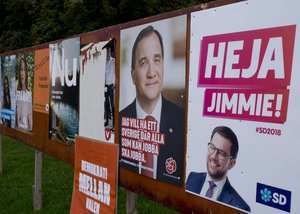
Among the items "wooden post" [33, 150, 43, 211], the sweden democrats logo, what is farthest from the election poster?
"wooden post" [33, 150, 43, 211]

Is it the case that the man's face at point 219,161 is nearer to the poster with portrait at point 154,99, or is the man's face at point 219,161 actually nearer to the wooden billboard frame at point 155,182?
the wooden billboard frame at point 155,182

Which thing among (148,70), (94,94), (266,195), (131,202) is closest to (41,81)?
(94,94)

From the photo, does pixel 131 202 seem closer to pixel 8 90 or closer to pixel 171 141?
pixel 171 141

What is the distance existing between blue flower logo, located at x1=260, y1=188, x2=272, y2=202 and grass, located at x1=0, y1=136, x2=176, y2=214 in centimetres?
356

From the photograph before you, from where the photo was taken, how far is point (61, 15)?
880 inches

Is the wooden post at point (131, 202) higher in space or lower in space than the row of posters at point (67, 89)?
lower

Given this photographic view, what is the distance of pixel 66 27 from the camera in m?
23.0

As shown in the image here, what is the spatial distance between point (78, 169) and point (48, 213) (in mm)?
1987

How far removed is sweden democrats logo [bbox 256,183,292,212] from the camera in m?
2.15

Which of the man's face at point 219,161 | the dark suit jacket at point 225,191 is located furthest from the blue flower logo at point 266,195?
the man's face at point 219,161

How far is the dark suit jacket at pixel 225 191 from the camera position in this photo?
2413 mm

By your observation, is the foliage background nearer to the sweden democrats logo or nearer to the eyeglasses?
the eyeglasses

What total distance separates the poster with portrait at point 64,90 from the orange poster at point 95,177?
47 cm

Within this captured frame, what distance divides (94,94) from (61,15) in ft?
62.7
